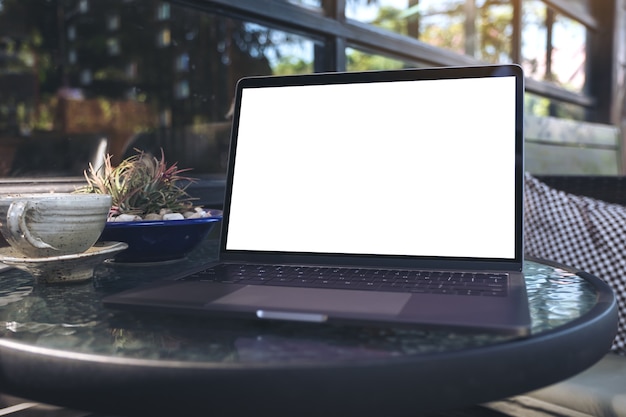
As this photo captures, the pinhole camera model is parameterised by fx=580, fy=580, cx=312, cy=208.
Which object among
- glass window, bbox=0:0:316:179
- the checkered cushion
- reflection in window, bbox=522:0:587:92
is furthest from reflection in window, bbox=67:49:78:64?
the checkered cushion

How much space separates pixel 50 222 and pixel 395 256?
0.45 m

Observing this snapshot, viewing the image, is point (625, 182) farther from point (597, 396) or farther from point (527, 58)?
point (527, 58)

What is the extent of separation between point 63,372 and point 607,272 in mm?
1283

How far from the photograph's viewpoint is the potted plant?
904mm

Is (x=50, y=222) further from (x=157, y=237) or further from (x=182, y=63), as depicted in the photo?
(x=182, y=63)

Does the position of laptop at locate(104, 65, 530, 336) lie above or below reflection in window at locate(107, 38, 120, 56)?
below

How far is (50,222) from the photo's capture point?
27.8 inches

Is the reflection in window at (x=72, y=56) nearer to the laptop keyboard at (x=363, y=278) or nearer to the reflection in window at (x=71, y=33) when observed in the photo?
the reflection in window at (x=71, y=33)

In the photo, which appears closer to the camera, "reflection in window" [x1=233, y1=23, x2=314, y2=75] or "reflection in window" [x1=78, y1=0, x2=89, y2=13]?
"reflection in window" [x1=233, y1=23, x2=314, y2=75]

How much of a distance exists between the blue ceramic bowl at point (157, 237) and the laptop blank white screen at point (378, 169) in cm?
10

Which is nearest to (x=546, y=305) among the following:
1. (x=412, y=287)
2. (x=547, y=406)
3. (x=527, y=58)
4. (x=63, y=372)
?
(x=412, y=287)

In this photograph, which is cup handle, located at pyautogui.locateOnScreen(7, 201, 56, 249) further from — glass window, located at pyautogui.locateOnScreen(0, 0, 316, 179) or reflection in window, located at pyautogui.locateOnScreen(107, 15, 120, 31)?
reflection in window, located at pyautogui.locateOnScreen(107, 15, 120, 31)

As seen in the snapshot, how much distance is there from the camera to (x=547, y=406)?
1291 mm

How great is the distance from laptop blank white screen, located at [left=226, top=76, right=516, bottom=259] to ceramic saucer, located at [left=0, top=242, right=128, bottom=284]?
19 cm
